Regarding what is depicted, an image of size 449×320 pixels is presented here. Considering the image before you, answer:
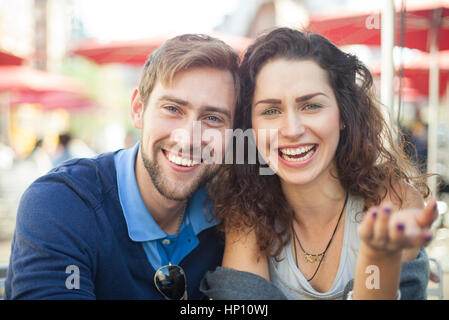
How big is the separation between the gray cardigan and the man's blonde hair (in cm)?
84

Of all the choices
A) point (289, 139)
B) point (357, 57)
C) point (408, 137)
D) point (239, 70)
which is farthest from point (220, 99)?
point (408, 137)

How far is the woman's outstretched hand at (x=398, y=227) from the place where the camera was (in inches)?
39.9

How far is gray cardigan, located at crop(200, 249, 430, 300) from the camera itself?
1.60 meters

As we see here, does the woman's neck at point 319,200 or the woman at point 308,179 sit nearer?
the woman at point 308,179

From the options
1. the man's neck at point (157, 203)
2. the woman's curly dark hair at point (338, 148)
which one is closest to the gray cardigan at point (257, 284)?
the woman's curly dark hair at point (338, 148)

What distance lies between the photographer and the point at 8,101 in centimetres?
930

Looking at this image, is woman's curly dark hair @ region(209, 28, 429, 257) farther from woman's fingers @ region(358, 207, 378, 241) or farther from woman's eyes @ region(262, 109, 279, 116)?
woman's fingers @ region(358, 207, 378, 241)

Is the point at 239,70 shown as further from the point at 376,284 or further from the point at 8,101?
the point at 8,101

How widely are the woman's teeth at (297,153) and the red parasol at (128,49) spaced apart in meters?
3.09

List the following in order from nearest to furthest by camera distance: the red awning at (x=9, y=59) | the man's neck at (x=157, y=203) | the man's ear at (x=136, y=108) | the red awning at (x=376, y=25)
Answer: the man's neck at (x=157, y=203) → the man's ear at (x=136, y=108) → the red awning at (x=376, y=25) → the red awning at (x=9, y=59)

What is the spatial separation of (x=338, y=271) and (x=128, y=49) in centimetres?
400

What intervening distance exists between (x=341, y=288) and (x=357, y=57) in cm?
116

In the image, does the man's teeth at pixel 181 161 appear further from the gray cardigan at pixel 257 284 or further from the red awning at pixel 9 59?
the red awning at pixel 9 59

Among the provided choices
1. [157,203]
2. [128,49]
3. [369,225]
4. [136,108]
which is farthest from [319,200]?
[128,49]
